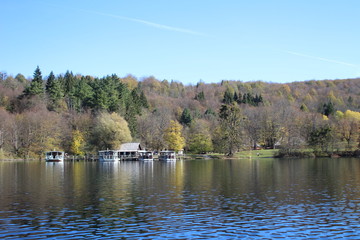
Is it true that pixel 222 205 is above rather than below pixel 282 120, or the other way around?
below

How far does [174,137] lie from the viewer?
124m

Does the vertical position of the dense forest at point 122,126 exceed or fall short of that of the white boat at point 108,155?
it exceeds it

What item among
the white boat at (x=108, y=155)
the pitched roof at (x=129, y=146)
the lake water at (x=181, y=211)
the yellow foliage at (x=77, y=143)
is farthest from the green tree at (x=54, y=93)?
the lake water at (x=181, y=211)

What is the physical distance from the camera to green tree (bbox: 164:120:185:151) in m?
124

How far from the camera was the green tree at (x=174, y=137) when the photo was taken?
405 ft

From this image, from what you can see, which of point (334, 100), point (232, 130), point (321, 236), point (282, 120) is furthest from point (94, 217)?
point (334, 100)

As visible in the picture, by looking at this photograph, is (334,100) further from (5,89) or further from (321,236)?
(321,236)

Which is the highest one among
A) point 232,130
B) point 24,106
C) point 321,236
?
point 24,106

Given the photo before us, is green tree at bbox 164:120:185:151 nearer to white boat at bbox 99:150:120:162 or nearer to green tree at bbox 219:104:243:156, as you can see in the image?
green tree at bbox 219:104:243:156

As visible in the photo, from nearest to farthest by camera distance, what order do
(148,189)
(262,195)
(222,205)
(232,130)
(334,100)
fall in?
(222,205) < (262,195) < (148,189) < (232,130) < (334,100)

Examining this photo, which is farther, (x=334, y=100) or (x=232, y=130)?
(x=334, y=100)

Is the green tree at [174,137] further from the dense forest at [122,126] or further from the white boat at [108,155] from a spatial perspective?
the white boat at [108,155]

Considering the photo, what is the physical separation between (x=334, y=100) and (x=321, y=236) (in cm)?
18812

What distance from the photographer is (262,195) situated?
116 ft
